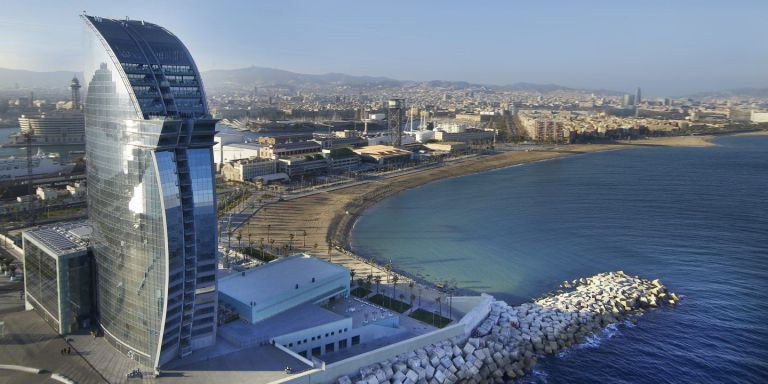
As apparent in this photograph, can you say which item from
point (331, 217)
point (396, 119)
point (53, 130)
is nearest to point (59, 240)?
point (331, 217)

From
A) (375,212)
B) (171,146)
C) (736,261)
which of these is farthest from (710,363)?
(375,212)

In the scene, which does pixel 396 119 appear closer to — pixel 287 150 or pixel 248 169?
pixel 287 150

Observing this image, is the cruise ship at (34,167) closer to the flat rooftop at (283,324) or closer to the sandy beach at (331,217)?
the sandy beach at (331,217)

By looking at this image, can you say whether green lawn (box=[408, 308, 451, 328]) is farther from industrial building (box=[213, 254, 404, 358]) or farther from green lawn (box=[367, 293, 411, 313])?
industrial building (box=[213, 254, 404, 358])

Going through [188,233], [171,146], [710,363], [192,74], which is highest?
[192,74]

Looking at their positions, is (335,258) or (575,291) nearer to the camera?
(575,291)

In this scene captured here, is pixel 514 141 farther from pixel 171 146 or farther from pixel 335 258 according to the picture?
pixel 171 146

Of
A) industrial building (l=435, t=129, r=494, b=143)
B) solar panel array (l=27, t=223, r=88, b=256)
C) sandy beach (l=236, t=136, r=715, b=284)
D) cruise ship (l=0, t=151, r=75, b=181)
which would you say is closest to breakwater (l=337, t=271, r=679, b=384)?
sandy beach (l=236, t=136, r=715, b=284)
